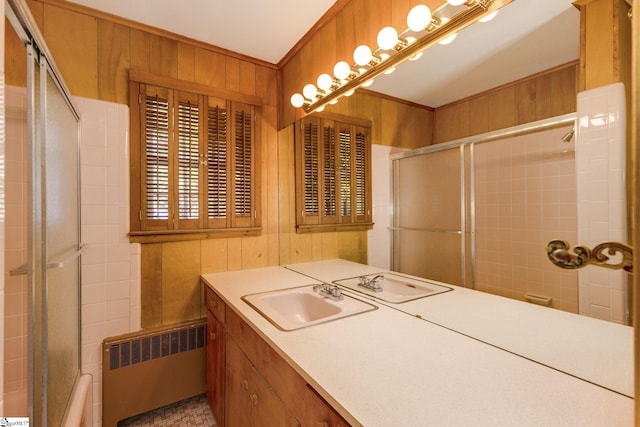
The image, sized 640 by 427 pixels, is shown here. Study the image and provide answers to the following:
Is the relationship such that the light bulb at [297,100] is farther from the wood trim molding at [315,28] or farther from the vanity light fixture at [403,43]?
the wood trim molding at [315,28]

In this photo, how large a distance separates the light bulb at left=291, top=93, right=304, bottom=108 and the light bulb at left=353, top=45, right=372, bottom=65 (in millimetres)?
509

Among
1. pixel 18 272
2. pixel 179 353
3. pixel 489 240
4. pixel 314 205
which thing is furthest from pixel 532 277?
pixel 179 353

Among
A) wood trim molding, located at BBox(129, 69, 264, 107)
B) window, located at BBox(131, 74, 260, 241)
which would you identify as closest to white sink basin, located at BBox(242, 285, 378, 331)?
window, located at BBox(131, 74, 260, 241)

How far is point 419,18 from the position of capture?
104cm

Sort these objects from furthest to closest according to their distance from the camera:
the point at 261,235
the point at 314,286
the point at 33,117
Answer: the point at 261,235 < the point at 314,286 < the point at 33,117

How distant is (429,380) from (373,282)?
68cm

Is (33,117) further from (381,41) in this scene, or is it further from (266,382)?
(381,41)

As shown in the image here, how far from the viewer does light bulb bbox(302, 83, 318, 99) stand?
169 centimetres

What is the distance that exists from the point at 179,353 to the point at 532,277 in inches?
72.0

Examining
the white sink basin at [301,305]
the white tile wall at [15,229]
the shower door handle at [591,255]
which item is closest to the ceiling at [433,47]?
the shower door handle at [591,255]

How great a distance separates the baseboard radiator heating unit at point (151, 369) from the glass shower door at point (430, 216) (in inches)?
53.1

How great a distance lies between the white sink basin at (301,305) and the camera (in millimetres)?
1154

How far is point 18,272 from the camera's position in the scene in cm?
80

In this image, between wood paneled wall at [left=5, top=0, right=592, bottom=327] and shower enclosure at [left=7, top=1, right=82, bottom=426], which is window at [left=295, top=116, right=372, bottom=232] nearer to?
wood paneled wall at [left=5, top=0, right=592, bottom=327]
